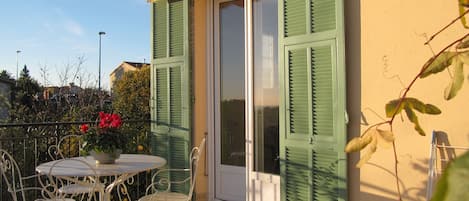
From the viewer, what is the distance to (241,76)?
13.7 feet

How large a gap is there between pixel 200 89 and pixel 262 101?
81cm

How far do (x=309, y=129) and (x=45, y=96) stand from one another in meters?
6.30

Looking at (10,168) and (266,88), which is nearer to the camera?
(10,168)

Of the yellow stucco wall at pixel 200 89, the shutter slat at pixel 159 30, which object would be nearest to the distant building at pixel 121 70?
the shutter slat at pixel 159 30

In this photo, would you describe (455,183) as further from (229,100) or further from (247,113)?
(229,100)

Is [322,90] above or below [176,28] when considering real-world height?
below

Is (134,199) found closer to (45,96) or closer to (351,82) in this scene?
(351,82)

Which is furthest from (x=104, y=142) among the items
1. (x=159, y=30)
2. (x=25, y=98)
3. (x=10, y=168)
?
(x=25, y=98)

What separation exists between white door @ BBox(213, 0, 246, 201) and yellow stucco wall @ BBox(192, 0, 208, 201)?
0.12 meters

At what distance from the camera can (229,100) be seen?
4281mm

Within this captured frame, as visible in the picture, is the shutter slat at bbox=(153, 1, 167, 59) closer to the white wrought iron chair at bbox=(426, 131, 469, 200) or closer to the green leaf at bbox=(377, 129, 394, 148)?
the white wrought iron chair at bbox=(426, 131, 469, 200)

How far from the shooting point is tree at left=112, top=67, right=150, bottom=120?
22.1ft

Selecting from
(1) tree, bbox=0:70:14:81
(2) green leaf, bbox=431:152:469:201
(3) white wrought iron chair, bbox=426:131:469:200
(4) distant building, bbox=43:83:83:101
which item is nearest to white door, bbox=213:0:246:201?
(3) white wrought iron chair, bbox=426:131:469:200

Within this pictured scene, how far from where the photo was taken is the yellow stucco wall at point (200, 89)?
14.1 ft
